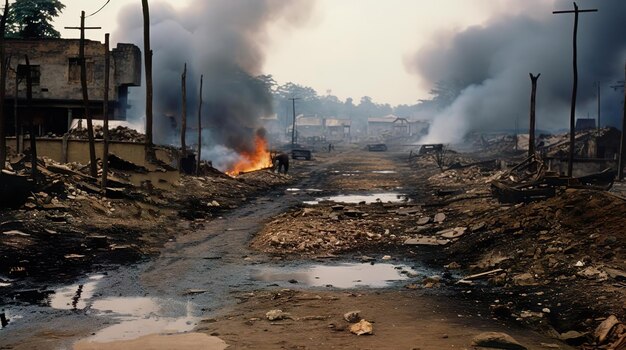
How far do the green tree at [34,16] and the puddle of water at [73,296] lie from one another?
1513 inches

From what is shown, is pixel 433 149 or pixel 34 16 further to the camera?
pixel 433 149

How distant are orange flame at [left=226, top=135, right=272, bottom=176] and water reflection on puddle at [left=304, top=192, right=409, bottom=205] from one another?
1269cm

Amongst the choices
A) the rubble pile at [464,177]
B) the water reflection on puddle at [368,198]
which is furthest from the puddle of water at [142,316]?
the rubble pile at [464,177]

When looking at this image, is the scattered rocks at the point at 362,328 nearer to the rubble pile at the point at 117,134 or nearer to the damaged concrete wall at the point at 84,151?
the damaged concrete wall at the point at 84,151

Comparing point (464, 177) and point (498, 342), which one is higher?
point (464, 177)

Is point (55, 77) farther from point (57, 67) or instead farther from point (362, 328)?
point (362, 328)

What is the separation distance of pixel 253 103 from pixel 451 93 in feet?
233

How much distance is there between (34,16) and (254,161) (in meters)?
19.6

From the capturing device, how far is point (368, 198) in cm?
2569

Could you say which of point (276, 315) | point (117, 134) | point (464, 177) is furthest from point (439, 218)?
point (117, 134)

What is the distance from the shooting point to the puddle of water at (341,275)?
10.9 meters

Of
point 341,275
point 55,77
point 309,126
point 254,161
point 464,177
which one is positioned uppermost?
point 55,77

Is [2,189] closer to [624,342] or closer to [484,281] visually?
[484,281]

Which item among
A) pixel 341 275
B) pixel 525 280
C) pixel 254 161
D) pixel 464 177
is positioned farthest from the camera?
pixel 254 161
